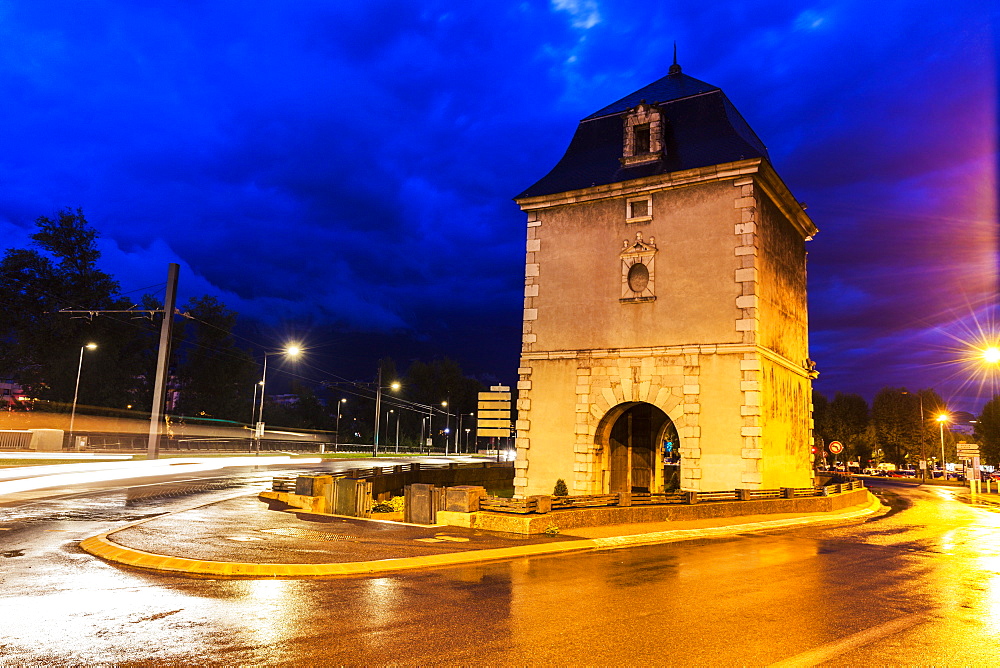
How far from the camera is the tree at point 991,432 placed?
7350 centimetres

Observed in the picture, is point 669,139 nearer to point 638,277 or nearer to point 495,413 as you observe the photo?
point 638,277

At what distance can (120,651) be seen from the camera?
6012mm

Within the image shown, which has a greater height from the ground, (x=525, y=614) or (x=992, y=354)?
(x=992, y=354)

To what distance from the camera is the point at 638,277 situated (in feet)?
82.1

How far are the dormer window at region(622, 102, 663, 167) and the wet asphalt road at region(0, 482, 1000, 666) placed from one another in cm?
1745

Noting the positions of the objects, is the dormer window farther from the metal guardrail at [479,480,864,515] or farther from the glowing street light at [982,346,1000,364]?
the glowing street light at [982,346,1000,364]

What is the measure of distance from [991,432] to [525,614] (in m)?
87.6

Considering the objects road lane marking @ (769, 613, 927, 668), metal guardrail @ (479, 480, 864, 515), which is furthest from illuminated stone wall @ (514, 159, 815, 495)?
road lane marking @ (769, 613, 927, 668)

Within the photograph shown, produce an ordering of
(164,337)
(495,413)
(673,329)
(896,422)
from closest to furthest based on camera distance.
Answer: (495,413) < (673,329) < (164,337) < (896,422)

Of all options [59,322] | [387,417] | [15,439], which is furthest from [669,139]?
[387,417]

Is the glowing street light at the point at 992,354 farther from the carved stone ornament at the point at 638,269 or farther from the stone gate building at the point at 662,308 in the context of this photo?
the carved stone ornament at the point at 638,269

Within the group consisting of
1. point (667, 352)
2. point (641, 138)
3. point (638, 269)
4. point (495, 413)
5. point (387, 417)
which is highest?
point (641, 138)

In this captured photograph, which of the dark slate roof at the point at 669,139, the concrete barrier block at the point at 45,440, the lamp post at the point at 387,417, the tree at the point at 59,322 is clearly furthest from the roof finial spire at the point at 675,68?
the lamp post at the point at 387,417

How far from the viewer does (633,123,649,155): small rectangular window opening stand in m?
26.4
